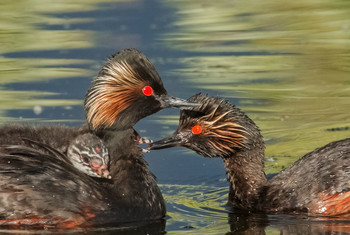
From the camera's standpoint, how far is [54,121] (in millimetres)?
12250

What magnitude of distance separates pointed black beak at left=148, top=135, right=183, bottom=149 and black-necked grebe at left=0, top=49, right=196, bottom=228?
1.97ft

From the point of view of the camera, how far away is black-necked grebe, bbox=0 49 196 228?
8.83 m

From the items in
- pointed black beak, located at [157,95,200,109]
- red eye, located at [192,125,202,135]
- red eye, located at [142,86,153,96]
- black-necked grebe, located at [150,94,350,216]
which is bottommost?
black-necked grebe, located at [150,94,350,216]

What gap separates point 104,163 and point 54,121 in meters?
2.80

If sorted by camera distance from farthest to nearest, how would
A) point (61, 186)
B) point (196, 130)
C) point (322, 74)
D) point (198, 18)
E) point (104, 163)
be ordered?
1. point (198, 18)
2. point (322, 74)
3. point (196, 130)
4. point (104, 163)
5. point (61, 186)

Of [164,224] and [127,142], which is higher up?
[127,142]

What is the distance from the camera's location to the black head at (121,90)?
954cm

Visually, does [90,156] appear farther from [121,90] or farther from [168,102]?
[168,102]

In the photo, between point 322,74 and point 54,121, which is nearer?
point 54,121

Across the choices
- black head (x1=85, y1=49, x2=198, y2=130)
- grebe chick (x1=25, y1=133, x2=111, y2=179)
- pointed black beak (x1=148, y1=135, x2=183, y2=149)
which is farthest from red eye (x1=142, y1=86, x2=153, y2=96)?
pointed black beak (x1=148, y1=135, x2=183, y2=149)

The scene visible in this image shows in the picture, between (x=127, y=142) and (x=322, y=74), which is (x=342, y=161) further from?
(x=322, y=74)

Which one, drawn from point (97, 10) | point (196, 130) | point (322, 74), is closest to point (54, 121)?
point (196, 130)

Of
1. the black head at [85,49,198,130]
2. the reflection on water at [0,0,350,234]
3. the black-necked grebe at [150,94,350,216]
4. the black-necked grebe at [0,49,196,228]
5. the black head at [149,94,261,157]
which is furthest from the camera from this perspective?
the reflection on water at [0,0,350,234]

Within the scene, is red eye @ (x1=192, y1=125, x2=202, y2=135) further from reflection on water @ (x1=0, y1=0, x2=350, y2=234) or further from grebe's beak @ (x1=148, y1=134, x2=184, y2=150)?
reflection on water @ (x1=0, y1=0, x2=350, y2=234)
